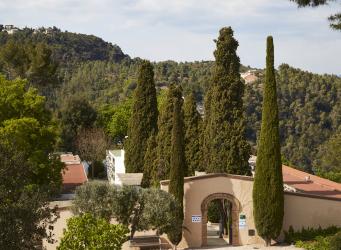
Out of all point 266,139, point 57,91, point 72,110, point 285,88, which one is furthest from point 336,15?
point 57,91

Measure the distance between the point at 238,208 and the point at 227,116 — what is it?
19.1ft

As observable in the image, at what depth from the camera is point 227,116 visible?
31.9 m

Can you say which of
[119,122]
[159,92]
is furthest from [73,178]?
[159,92]

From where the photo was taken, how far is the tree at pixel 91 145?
63.2 m

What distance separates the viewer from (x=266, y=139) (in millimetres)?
28328

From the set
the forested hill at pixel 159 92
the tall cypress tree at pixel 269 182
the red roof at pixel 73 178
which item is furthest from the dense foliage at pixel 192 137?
the forested hill at pixel 159 92

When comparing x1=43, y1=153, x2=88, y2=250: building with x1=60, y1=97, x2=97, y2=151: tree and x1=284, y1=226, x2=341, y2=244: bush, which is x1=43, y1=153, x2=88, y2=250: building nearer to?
x1=60, y1=97, x2=97, y2=151: tree

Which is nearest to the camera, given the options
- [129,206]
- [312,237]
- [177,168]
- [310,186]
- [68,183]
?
[129,206]

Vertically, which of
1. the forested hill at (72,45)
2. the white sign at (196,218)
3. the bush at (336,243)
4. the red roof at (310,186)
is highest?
the forested hill at (72,45)

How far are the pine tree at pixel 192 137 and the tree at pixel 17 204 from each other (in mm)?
20486

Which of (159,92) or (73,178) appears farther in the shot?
(159,92)

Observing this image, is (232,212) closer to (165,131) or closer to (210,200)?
(210,200)

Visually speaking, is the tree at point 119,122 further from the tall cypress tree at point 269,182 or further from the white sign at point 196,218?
the tall cypress tree at point 269,182


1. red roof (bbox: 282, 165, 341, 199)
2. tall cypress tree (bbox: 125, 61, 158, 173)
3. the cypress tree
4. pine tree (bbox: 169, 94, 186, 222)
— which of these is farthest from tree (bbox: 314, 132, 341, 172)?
pine tree (bbox: 169, 94, 186, 222)
